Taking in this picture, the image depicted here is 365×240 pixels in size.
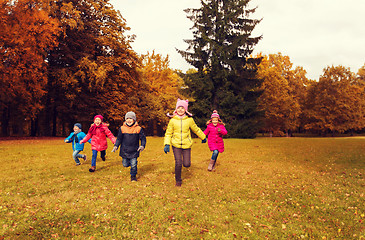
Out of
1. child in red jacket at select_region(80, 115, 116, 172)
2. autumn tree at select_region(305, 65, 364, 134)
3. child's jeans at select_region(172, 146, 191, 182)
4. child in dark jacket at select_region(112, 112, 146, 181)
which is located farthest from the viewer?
autumn tree at select_region(305, 65, 364, 134)

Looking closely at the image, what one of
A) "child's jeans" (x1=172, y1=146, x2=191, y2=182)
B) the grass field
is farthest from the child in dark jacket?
"child's jeans" (x1=172, y1=146, x2=191, y2=182)

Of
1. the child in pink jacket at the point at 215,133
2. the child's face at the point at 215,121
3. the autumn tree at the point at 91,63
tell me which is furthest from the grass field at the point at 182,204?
the autumn tree at the point at 91,63

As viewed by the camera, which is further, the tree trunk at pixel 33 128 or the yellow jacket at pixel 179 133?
the tree trunk at pixel 33 128

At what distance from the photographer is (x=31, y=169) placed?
9336 millimetres

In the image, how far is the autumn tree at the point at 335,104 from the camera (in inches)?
1695

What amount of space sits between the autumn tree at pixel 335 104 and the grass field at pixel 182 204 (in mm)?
39694

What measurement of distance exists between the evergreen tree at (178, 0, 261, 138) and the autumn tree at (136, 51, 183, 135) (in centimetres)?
764

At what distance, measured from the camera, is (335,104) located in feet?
143

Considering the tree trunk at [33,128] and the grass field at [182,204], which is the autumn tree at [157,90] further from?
the grass field at [182,204]

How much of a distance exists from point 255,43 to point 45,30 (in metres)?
25.5

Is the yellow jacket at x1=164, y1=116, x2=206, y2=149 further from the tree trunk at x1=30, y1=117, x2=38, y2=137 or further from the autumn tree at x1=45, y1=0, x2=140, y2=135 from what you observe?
the tree trunk at x1=30, y1=117, x2=38, y2=137

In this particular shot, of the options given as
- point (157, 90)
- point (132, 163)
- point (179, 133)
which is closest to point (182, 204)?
point (179, 133)

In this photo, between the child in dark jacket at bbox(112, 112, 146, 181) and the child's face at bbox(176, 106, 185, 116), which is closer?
the child's face at bbox(176, 106, 185, 116)

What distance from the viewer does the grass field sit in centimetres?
454
